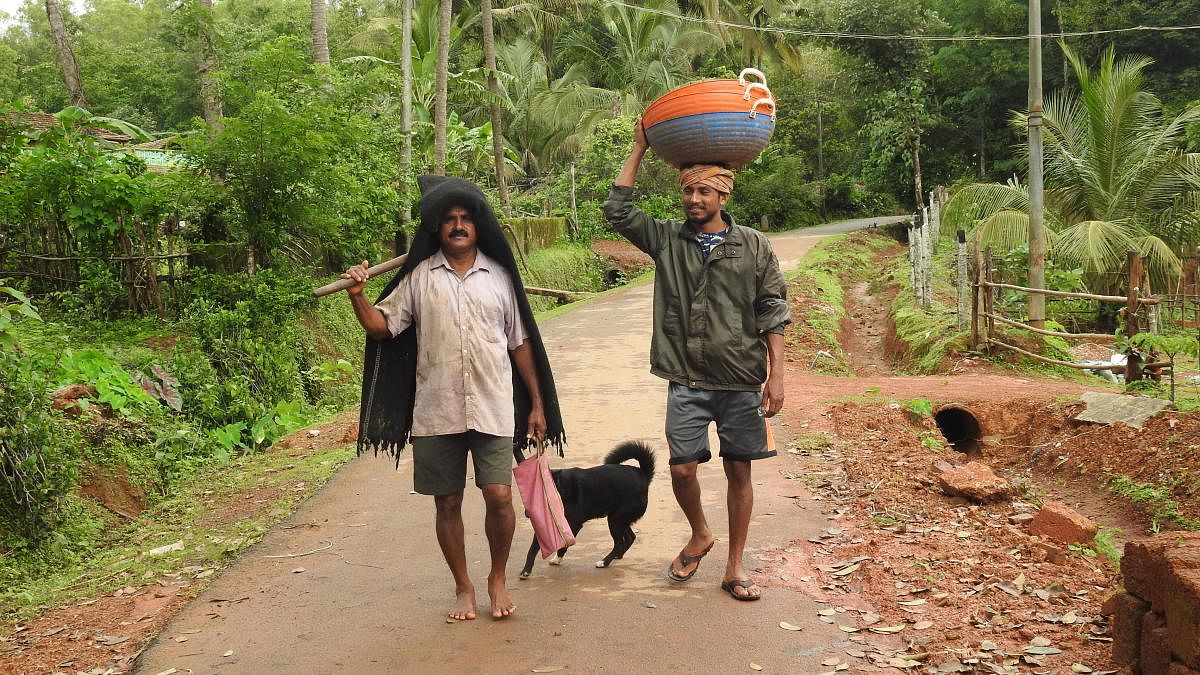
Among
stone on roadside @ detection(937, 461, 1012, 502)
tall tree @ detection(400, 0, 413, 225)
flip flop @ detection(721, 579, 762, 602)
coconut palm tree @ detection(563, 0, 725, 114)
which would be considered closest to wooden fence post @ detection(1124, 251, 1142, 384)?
stone on roadside @ detection(937, 461, 1012, 502)

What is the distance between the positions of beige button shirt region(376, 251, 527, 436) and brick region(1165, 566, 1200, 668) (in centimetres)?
253

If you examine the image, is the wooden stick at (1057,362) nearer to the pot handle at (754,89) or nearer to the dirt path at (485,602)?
the dirt path at (485,602)

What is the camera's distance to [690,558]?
482cm

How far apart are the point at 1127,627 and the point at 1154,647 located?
19 centimetres

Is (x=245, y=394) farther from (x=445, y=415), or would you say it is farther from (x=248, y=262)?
(x=445, y=415)

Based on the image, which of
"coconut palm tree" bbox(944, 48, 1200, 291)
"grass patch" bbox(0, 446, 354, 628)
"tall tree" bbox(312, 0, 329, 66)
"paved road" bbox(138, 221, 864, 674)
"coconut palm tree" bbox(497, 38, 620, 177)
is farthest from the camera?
"coconut palm tree" bbox(497, 38, 620, 177)

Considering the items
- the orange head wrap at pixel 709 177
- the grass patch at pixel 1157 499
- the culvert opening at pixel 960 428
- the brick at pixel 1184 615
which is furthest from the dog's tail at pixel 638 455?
the culvert opening at pixel 960 428

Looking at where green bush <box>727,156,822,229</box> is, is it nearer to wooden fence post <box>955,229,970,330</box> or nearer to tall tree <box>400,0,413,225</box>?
tall tree <box>400,0,413,225</box>

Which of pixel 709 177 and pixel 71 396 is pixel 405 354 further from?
pixel 71 396

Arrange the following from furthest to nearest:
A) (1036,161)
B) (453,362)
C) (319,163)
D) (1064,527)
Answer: (1036,161), (319,163), (1064,527), (453,362)

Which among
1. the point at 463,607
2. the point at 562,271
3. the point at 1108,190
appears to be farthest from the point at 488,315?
the point at 562,271

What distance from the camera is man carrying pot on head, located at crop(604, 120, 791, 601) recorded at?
15.0 ft

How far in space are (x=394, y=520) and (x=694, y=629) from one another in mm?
2534

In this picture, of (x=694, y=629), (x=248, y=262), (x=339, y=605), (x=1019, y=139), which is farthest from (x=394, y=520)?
(x=1019, y=139)
